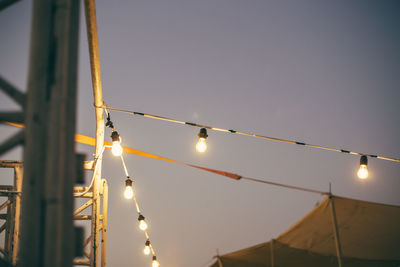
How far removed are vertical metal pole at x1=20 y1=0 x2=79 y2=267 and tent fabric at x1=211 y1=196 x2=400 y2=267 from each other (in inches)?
215

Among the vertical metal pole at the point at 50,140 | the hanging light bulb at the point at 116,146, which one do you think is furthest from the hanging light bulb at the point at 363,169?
the vertical metal pole at the point at 50,140

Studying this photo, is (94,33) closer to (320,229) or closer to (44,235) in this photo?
(44,235)

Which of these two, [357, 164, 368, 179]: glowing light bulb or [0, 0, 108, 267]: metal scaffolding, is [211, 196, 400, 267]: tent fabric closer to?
[357, 164, 368, 179]: glowing light bulb

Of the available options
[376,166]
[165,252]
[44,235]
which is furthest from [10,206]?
[376,166]

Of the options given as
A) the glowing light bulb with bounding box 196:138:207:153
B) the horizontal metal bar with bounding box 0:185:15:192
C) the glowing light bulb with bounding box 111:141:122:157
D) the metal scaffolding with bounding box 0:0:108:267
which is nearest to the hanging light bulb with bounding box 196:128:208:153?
the glowing light bulb with bounding box 196:138:207:153

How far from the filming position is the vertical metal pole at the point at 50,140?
1.82m

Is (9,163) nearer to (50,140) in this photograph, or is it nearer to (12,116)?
(12,116)

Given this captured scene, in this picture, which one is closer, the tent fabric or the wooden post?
the tent fabric

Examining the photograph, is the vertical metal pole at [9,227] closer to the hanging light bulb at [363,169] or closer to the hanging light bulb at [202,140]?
the hanging light bulb at [202,140]

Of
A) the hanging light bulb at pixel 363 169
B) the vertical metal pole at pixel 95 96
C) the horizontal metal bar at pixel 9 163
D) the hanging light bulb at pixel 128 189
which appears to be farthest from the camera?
the horizontal metal bar at pixel 9 163

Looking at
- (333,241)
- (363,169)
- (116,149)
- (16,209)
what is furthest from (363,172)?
(16,209)

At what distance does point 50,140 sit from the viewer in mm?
1900

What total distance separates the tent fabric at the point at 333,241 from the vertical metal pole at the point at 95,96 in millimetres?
3085

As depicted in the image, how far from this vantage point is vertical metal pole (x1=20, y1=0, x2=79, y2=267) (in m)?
1.82
